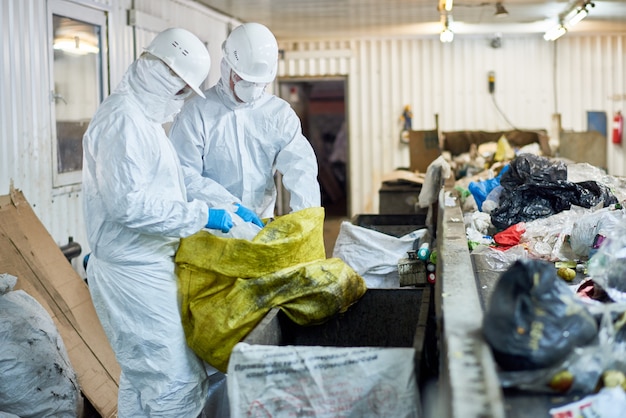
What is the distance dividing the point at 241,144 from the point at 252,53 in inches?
17.5

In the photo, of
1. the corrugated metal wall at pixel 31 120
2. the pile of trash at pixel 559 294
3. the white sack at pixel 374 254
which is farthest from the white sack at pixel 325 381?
the corrugated metal wall at pixel 31 120

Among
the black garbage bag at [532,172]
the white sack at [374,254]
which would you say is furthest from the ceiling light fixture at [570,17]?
the white sack at [374,254]

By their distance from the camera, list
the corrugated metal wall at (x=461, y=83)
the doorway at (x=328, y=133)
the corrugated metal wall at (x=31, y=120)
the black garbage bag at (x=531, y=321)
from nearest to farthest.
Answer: the black garbage bag at (x=531, y=321) → the corrugated metal wall at (x=31, y=120) → the corrugated metal wall at (x=461, y=83) → the doorway at (x=328, y=133)

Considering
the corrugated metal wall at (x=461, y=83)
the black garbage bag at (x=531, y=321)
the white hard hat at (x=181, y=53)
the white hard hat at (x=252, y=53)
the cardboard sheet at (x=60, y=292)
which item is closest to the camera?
the black garbage bag at (x=531, y=321)

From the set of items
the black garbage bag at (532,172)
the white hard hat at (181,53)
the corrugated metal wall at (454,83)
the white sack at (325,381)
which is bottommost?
the white sack at (325,381)

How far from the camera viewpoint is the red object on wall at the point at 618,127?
965 centimetres

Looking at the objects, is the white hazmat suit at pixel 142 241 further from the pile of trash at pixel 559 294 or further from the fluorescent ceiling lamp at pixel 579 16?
the fluorescent ceiling lamp at pixel 579 16

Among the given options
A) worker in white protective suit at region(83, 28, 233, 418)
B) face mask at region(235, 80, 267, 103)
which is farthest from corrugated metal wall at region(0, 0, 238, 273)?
worker in white protective suit at region(83, 28, 233, 418)

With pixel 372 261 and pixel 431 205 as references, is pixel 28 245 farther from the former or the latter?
pixel 431 205

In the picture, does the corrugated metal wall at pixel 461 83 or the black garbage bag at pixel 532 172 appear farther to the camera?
the corrugated metal wall at pixel 461 83

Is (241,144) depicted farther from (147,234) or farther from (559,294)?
(559,294)

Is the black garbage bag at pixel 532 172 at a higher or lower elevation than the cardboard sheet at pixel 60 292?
higher

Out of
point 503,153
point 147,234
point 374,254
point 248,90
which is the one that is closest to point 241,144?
point 248,90

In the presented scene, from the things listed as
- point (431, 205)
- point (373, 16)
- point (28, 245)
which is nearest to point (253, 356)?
point (28, 245)
